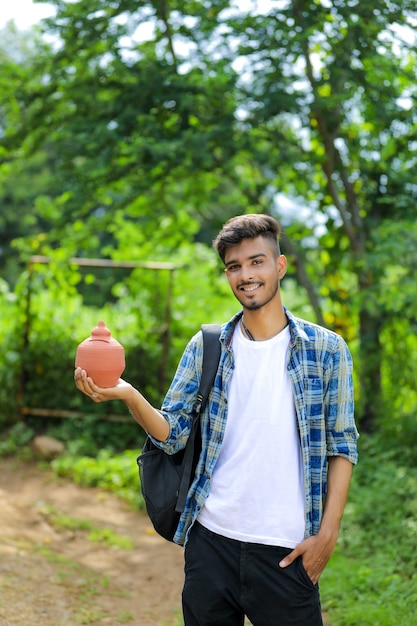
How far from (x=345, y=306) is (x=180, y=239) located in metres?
2.08

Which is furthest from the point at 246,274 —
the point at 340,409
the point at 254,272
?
the point at 340,409

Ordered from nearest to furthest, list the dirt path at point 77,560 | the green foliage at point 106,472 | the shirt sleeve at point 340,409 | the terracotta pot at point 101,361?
1. the terracotta pot at point 101,361
2. the shirt sleeve at point 340,409
3. the dirt path at point 77,560
4. the green foliage at point 106,472

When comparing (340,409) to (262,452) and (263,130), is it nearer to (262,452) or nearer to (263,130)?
(262,452)

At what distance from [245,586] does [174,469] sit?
16.5 inches

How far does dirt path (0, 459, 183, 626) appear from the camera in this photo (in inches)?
170

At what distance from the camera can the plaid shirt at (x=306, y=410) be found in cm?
228

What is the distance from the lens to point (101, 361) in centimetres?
220

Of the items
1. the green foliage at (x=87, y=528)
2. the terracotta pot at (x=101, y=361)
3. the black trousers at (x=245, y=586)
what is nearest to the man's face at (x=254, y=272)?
the terracotta pot at (x=101, y=361)

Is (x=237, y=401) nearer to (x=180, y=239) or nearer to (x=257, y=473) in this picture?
(x=257, y=473)

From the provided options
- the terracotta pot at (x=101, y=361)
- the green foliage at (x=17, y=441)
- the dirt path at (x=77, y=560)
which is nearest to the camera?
the terracotta pot at (x=101, y=361)

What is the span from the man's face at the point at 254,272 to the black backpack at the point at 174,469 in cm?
19

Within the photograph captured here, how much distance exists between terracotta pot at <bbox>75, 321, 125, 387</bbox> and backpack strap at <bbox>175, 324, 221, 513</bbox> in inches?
11.4

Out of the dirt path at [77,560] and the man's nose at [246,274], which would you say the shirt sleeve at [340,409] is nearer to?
the man's nose at [246,274]

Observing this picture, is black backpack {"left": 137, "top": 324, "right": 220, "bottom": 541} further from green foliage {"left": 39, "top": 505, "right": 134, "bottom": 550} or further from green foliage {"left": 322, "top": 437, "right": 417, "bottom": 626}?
green foliage {"left": 39, "top": 505, "right": 134, "bottom": 550}
